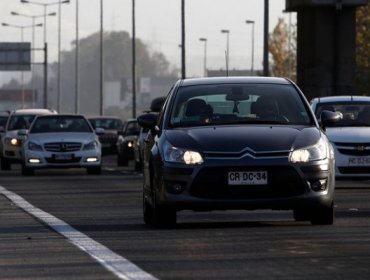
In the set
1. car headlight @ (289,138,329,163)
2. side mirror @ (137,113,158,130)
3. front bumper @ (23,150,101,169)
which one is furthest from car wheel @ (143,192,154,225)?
front bumper @ (23,150,101,169)

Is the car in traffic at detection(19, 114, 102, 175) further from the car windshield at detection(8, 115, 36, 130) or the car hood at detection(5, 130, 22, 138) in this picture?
the car windshield at detection(8, 115, 36, 130)

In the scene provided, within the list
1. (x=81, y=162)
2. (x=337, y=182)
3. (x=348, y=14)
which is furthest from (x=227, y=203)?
(x=348, y=14)

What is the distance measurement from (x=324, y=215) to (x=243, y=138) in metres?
1.27

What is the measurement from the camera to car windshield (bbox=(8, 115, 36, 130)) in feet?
160

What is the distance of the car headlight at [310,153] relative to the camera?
17109mm

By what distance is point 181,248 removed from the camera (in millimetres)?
14688

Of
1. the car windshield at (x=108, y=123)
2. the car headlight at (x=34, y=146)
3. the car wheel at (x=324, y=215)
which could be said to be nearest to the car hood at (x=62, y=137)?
the car headlight at (x=34, y=146)

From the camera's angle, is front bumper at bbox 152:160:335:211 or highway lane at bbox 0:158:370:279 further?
front bumper at bbox 152:160:335:211

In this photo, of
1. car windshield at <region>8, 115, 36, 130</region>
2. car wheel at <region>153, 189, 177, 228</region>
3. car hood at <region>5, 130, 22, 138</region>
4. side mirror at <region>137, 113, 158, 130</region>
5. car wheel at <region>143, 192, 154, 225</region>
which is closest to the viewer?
car wheel at <region>153, 189, 177, 228</region>

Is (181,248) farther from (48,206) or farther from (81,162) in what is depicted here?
(81,162)

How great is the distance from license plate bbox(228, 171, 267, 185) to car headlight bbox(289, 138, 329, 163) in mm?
331

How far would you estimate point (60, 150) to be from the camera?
4028 cm

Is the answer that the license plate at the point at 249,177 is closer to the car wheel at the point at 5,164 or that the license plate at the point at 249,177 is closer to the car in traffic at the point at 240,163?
the car in traffic at the point at 240,163

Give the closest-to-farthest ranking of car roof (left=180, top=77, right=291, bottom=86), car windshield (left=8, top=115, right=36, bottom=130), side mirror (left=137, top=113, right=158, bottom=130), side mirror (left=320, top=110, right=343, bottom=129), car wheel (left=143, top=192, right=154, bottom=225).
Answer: car wheel (left=143, top=192, right=154, bottom=225) < car roof (left=180, top=77, right=291, bottom=86) < side mirror (left=137, top=113, right=158, bottom=130) < side mirror (left=320, top=110, right=343, bottom=129) < car windshield (left=8, top=115, right=36, bottom=130)
